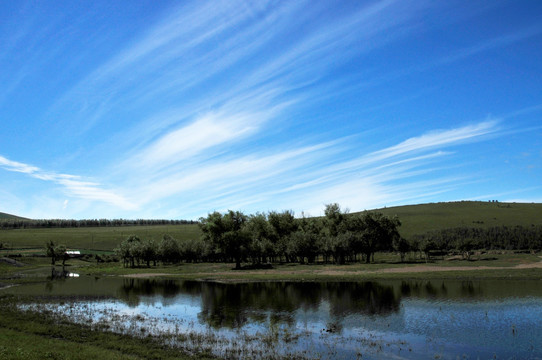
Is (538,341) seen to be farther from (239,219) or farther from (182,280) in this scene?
(239,219)

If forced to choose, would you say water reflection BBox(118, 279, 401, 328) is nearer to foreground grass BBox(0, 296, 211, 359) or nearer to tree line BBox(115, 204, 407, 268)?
foreground grass BBox(0, 296, 211, 359)

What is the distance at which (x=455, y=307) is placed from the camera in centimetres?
3591

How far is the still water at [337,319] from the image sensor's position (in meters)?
23.1

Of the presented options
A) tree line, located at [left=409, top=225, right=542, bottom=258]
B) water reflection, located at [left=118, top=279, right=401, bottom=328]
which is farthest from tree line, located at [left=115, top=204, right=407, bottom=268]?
water reflection, located at [left=118, top=279, right=401, bottom=328]

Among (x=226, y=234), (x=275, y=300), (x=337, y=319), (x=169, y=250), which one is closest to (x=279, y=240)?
(x=226, y=234)

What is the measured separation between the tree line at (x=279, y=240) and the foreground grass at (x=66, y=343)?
69.2 metres

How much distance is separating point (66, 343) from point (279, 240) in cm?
10562

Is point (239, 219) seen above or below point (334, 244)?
above

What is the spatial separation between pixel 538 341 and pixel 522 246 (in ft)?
459

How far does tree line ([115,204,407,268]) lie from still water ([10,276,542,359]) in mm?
46291

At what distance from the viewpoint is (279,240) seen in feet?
416

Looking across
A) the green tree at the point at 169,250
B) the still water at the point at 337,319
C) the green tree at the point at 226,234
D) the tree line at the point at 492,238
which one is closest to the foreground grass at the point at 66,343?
the still water at the point at 337,319

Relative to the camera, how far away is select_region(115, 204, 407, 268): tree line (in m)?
100

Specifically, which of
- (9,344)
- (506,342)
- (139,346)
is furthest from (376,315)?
(9,344)
